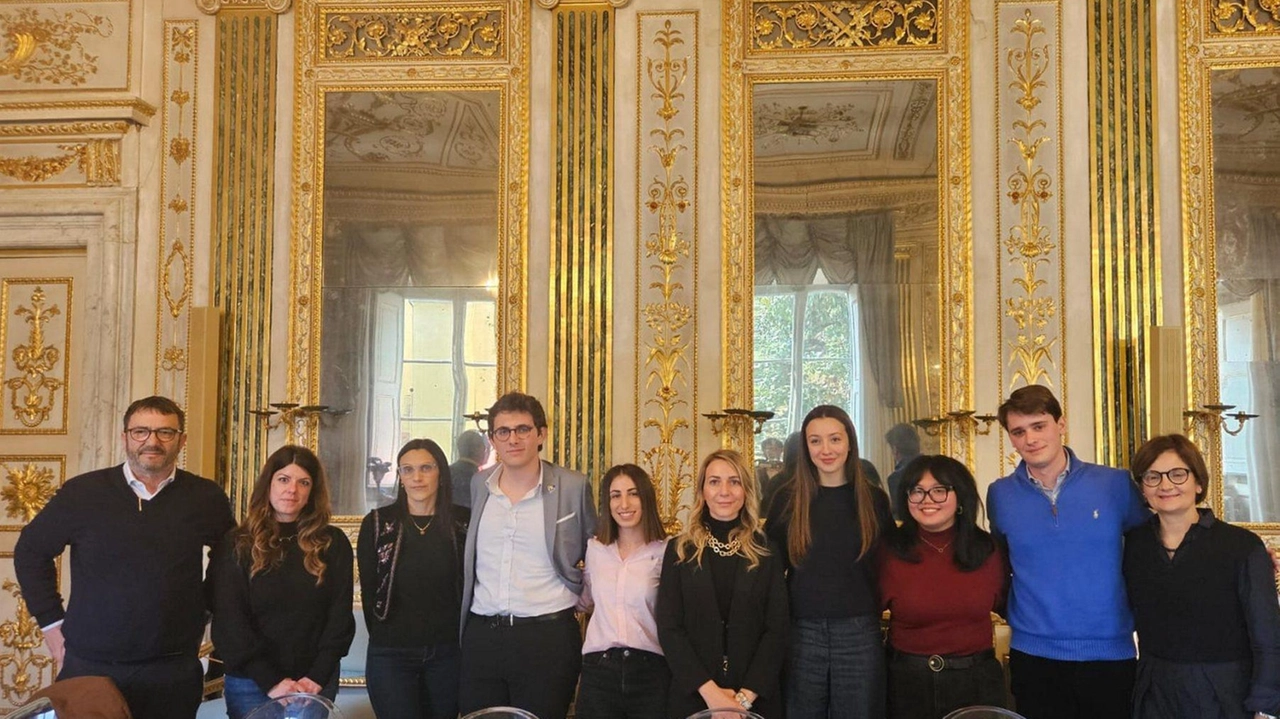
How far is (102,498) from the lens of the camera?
3.56 metres

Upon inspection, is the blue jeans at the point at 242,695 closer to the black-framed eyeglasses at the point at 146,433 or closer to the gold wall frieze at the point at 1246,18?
the black-framed eyeglasses at the point at 146,433

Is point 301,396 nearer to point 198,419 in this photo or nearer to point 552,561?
point 198,419

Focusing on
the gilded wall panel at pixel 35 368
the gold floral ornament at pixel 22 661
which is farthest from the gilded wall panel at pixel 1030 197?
the gold floral ornament at pixel 22 661

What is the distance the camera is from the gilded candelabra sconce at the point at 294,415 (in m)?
5.76

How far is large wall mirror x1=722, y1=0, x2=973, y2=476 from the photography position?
18.5 feet

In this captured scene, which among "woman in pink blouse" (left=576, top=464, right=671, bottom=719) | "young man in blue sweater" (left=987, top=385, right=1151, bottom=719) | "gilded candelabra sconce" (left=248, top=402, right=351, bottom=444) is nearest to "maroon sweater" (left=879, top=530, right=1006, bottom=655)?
"young man in blue sweater" (left=987, top=385, right=1151, bottom=719)

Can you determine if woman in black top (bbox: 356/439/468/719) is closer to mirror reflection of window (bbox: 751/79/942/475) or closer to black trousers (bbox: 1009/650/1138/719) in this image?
black trousers (bbox: 1009/650/1138/719)

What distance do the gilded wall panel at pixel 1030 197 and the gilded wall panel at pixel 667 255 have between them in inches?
58.5

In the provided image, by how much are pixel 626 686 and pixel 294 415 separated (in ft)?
9.54

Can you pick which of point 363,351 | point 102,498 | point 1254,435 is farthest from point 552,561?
point 1254,435

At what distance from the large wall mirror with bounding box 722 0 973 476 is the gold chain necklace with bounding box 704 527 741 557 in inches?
83.7

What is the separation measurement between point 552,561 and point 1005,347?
9.38ft

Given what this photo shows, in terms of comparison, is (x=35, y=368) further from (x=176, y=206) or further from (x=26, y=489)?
(x=176, y=206)

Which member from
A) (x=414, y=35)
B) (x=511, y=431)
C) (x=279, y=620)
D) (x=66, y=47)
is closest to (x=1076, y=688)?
(x=511, y=431)
